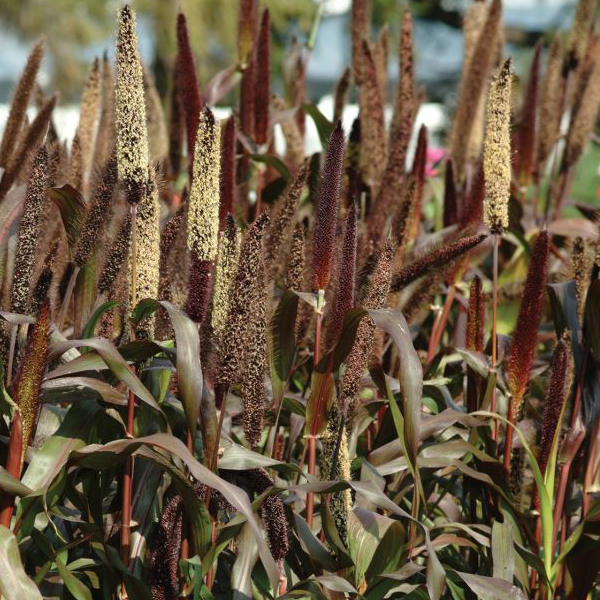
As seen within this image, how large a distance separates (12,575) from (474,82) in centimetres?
215

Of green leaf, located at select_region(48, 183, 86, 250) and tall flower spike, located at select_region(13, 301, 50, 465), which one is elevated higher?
green leaf, located at select_region(48, 183, 86, 250)

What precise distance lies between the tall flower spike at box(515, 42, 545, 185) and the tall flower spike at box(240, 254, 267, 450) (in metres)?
1.79

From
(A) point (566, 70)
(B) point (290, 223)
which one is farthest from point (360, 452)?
(A) point (566, 70)

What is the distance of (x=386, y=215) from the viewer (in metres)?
2.65

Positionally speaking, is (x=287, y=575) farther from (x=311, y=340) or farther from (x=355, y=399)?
(x=311, y=340)

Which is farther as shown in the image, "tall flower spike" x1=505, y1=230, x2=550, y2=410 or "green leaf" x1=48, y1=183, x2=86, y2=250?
"tall flower spike" x1=505, y1=230, x2=550, y2=410

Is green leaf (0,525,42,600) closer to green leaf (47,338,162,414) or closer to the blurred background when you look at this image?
green leaf (47,338,162,414)

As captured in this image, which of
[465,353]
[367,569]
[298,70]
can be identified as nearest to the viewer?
[367,569]

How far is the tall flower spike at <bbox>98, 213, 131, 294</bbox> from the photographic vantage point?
1865 mm

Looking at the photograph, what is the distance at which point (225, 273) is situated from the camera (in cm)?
172

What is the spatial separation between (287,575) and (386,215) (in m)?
1.05

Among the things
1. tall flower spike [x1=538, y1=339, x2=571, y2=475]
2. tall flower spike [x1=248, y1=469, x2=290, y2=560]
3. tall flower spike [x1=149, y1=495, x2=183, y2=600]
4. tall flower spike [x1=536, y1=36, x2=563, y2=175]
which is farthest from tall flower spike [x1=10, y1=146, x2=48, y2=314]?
tall flower spike [x1=536, y1=36, x2=563, y2=175]

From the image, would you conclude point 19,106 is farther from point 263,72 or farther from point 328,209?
point 328,209

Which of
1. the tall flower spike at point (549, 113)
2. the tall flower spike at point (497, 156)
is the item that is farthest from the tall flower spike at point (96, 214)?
the tall flower spike at point (549, 113)
